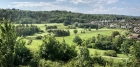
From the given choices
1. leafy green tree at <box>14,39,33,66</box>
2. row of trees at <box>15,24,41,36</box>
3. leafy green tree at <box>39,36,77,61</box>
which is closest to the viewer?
leafy green tree at <box>14,39,33,66</box>

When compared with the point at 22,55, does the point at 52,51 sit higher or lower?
higher

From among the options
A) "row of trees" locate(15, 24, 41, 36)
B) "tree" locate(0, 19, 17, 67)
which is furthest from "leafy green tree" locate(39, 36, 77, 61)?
"row of trees" locate(15, 24, 41, 36)

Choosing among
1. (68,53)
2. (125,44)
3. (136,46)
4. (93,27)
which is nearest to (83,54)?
(68,53)

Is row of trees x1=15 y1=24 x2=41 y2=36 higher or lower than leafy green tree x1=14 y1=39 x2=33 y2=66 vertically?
lower

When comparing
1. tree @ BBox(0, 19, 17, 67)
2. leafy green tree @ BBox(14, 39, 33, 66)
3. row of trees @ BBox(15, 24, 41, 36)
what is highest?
tree @ BBox(0, 19, 17, 67)

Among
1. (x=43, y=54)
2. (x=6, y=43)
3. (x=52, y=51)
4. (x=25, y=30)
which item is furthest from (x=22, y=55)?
(x=25, y=30)

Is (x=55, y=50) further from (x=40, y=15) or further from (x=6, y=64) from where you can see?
(x=40, y=15)

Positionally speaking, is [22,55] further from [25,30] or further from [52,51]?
[25,30]

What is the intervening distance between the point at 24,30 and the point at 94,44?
40.2 metres

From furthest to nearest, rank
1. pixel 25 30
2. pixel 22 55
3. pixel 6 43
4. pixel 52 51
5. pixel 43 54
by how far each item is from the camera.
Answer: pixel 25 30, pixel 52 51, pixel 43 54, pixel 22 55, pixel 6 43

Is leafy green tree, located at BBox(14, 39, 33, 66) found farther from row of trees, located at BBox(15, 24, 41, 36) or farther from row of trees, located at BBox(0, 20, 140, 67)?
row of trees, located at BBox(15, 24, 41, 36)

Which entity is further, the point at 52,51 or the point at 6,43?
the point at 52,51

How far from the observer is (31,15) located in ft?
553

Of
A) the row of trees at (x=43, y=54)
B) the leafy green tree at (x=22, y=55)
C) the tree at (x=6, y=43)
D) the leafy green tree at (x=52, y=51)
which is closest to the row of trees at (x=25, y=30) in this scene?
the leafy green tree at (x=52, y=51)
